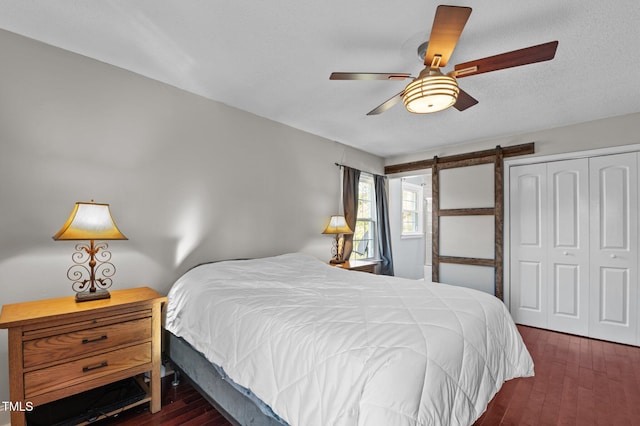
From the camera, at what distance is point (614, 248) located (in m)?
3.20

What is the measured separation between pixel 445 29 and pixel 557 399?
2.62 metres

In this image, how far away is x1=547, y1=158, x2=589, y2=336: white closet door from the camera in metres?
3.37

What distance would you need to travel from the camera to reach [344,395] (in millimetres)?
1064

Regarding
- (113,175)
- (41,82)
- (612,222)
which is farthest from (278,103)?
(612,222)

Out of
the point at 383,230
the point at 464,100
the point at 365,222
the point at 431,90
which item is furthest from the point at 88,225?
the point at 383,230

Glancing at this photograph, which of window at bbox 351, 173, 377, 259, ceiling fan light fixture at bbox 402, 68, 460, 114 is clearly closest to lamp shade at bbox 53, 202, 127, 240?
ceiling fan light fixture at bbox 402, 68, 460, 114

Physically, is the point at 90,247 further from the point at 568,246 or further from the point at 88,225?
the point at 568,246

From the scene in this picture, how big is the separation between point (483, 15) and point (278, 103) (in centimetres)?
182

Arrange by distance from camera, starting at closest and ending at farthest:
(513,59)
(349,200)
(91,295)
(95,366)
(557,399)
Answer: (513,59)
(95,366)
(91,295)
(557,399)
(349,200)

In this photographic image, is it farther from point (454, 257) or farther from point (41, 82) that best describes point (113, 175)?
point (454, 257)

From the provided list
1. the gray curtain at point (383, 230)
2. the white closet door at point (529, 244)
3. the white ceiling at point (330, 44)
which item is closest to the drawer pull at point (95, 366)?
the white ceiling at point (330, 44)

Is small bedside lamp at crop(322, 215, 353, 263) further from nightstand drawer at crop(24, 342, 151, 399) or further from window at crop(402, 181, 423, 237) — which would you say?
nightstand drawer at crop(24, 342, 151, 399)

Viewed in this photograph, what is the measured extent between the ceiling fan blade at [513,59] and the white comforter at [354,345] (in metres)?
1.39

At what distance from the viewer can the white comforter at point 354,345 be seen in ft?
3.46
